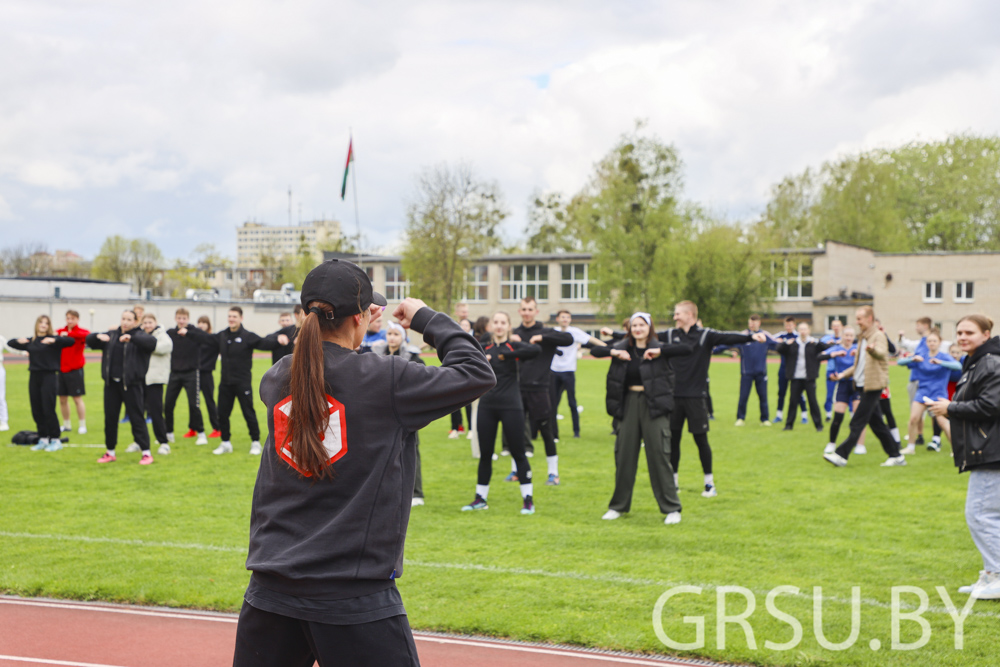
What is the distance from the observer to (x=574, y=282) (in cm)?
6606

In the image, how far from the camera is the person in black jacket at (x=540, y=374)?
975cm

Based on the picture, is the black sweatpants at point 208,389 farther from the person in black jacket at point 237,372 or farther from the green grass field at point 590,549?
the green grass field at point 590,549

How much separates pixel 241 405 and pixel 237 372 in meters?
0.50

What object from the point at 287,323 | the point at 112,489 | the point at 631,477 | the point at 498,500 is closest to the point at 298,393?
the point at 631,477

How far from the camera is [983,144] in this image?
205ft

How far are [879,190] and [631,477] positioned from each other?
2429 inches

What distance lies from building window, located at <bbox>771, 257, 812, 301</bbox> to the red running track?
53255 millimetres

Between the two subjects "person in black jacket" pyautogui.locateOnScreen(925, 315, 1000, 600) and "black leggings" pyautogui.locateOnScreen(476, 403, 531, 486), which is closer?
"person in black jacket" pyautogui.locateOnScreen(925, 315, 1000, 600)

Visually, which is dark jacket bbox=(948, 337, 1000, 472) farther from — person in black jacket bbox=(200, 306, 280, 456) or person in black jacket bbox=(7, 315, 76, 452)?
person in black jacket bbox=(7, 315, 76, 452)

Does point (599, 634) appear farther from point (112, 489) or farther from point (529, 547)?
point (112, 489)

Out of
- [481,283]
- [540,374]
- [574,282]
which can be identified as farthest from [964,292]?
[540,374]

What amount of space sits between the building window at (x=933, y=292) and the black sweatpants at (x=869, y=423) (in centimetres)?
4840

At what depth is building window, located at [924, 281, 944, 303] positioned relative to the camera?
54.2 meters

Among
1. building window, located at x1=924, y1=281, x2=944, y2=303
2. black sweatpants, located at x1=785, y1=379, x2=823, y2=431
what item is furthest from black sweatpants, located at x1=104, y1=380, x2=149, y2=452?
building window, located at x1=924, y1=281, x2=944, y2=303
